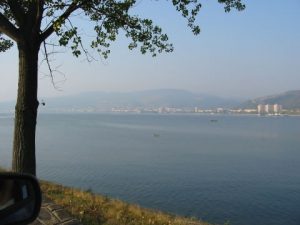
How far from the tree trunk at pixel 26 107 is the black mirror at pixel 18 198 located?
6496mm

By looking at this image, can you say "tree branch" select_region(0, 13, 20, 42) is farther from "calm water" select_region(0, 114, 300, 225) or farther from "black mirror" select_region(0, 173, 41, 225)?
"calm water" select_region(0, 114, 300, 225)

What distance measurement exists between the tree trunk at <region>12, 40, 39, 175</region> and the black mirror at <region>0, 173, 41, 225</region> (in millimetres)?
6496

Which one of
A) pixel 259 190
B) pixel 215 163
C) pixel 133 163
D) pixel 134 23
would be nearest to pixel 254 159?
pixel 215 163

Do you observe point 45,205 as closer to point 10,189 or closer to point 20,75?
point 20,75

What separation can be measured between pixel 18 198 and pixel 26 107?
682cm

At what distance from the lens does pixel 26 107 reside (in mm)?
10047

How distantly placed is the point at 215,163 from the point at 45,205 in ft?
162

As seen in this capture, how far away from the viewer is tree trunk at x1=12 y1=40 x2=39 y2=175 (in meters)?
10.0

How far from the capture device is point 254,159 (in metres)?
63.3

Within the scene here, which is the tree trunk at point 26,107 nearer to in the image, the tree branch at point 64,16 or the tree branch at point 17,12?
the tree branch at point 64,16

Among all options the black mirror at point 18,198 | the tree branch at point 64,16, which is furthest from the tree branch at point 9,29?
the black mirror at point 18,198

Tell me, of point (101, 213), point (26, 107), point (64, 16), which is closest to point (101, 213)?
point (101, 213)

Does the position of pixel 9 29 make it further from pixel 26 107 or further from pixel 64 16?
pixel 26 107

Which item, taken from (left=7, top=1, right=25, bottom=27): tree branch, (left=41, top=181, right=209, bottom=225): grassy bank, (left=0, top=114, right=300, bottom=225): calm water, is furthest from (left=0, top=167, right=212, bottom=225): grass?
(left=0, top=114, right=300, bottom=225): calm water
